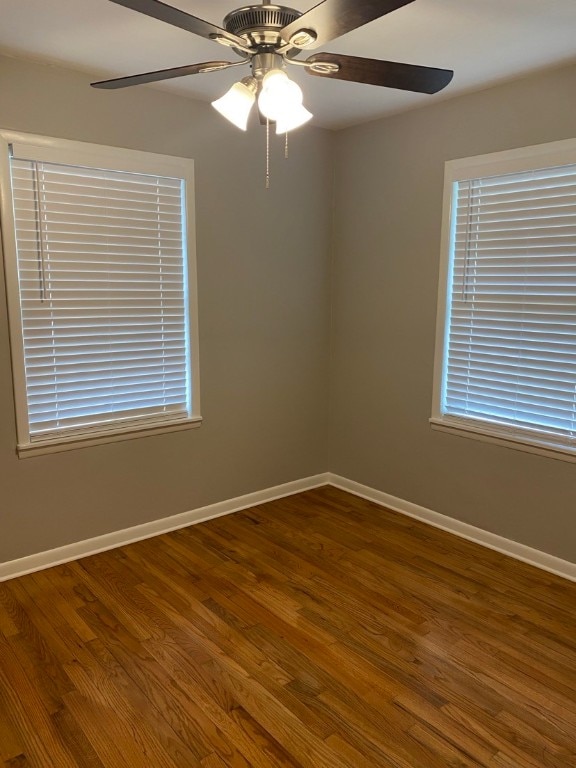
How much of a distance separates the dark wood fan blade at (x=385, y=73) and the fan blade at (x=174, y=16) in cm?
29

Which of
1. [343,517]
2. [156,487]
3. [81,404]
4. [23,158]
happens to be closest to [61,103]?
[23,158]

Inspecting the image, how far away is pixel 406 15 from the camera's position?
213 centimetres

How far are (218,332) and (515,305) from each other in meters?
1.72

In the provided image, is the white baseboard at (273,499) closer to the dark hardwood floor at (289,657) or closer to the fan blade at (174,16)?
the dark hardwood floor at (289,657)

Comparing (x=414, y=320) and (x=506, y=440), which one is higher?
(x=414, y=320)

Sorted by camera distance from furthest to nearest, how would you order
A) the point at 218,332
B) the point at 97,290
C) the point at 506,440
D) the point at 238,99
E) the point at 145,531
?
the point at 218,332, the point at 145,531, the point at 506,440, the point at 97,290, the point at 238,99

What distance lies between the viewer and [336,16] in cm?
138

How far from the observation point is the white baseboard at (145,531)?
2920mm

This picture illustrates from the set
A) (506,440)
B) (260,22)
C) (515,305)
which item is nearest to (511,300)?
(515,305)

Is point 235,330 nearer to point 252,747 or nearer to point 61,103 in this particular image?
point 61,103

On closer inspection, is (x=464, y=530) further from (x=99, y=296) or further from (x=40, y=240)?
(x=40, y=240)

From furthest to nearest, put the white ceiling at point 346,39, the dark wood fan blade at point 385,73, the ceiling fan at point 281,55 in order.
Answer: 1. the white ceiling at point 346,39
2. the dark wood fan blade at point 385,73
3. the ceiling fan at point 281,55

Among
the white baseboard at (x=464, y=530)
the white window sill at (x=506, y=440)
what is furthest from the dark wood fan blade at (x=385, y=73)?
the white baseboard at (x=464, y=530)

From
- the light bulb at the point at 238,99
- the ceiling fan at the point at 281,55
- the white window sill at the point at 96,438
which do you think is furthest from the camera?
the white window sill at the point at 96,438
